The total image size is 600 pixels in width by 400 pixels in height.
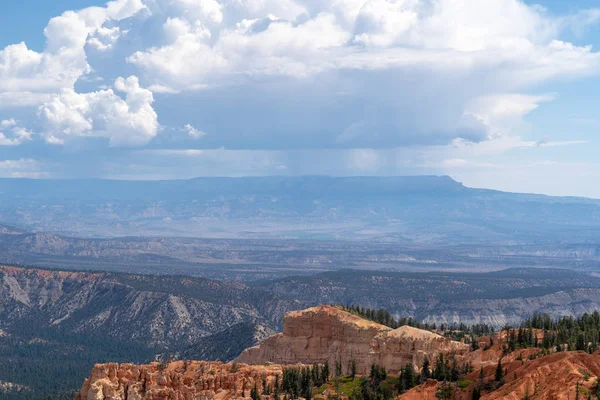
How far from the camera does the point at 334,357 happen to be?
12119 cm

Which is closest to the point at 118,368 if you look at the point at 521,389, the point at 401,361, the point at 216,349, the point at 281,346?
the point at 281,346

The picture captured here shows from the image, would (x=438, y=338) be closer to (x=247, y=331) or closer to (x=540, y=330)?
(x=540, y=330)

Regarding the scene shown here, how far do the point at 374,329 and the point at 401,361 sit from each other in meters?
9.40

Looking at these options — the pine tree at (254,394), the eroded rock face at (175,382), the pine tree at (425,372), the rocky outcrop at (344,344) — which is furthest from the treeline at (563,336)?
the eroded rock face at (175,382)

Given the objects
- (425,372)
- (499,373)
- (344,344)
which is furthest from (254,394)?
(499,373)

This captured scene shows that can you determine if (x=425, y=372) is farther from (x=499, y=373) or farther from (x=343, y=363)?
(x=343, y=363)

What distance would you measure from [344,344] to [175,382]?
2541 cm

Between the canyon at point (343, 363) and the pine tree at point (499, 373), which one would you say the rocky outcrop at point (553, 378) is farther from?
the pine tree at point (499, 373)

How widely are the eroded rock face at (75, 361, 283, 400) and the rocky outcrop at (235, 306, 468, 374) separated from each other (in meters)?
11.8

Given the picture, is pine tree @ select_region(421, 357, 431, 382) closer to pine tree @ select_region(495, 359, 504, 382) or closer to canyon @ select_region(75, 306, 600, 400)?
canyon @ select_region(75, 306, 600, 400)

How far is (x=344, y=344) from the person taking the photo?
121062 millimetres

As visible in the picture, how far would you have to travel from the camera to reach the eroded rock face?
339ft

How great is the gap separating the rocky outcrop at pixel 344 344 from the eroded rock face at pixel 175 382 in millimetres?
11838

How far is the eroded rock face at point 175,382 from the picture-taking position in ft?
339
